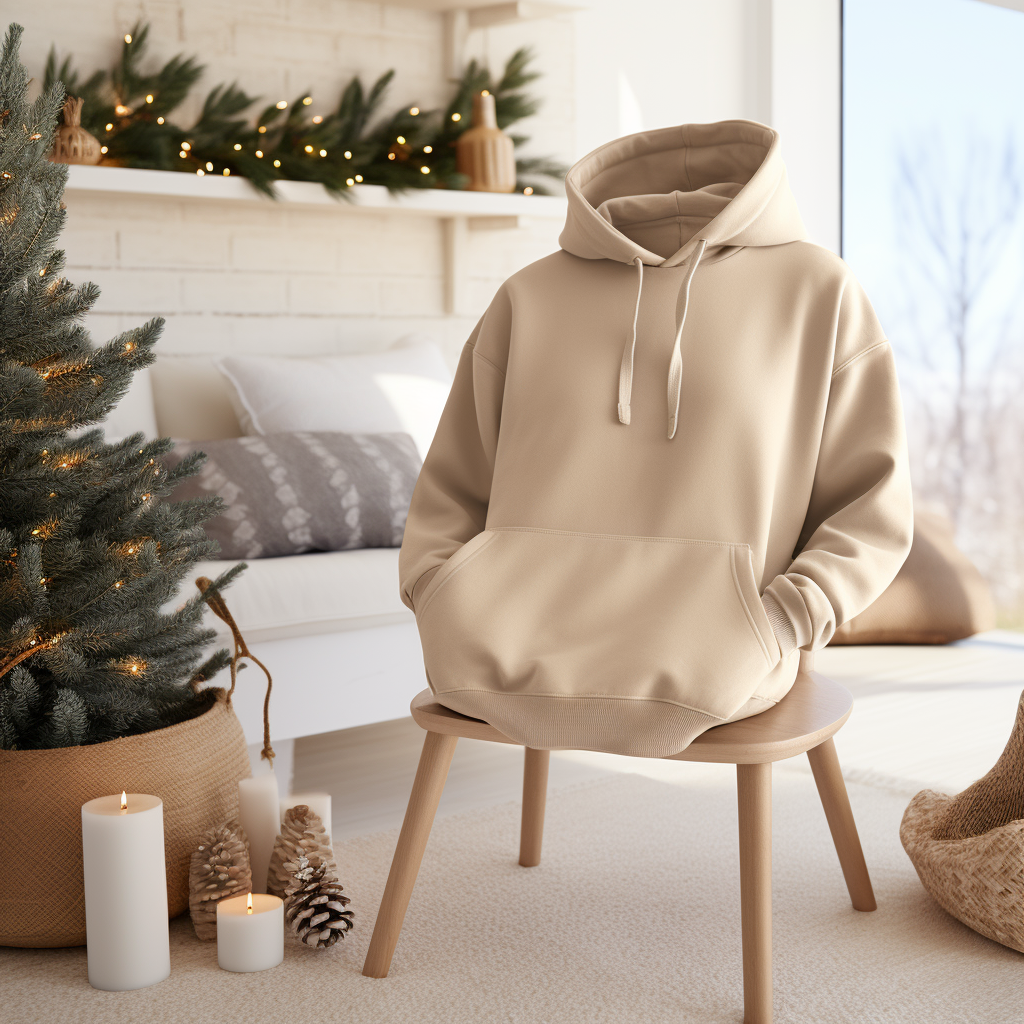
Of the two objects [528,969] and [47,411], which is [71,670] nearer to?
[47,411]

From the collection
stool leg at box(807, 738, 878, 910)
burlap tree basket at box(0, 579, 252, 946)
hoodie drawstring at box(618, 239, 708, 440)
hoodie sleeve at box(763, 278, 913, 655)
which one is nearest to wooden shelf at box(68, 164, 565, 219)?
burlap tree basket at box(0, 579, 252, 946)

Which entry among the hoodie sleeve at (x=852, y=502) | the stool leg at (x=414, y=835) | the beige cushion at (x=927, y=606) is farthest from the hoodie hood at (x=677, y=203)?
the beige cushion at (x=927, y=606)

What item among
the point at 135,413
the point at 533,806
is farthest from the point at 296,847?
the point at 135,413

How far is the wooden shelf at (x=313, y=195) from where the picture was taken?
8.38ft

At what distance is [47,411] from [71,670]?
1.13 feet

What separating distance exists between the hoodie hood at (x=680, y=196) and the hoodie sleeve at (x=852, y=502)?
16cm

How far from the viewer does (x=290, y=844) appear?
1653 mm

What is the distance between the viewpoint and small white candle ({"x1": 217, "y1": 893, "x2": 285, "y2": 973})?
151 cm

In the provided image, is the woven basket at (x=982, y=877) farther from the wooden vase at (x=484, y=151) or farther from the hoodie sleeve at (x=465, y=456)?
the wooden vase at (x=484, y=151)

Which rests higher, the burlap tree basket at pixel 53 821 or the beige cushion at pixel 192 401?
the beige cushion at pixel 192 401

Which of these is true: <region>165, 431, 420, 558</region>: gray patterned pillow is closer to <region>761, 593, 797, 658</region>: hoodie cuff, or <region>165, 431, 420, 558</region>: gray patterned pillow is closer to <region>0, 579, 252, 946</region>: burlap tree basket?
<region>0, 579, 252, 946</region>: burlap tree basket

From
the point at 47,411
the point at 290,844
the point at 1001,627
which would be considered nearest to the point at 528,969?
the point at 290,844

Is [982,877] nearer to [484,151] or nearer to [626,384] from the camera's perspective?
[626,384]

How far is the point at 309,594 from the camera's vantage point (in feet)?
7.15
